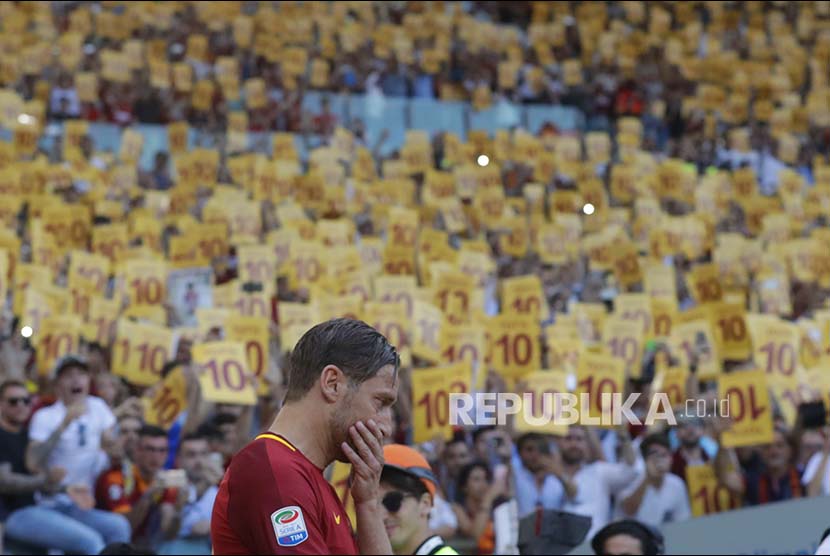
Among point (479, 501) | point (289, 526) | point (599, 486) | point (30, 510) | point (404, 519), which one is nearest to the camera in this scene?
point (289, 526)

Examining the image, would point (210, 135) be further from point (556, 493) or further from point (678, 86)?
point (556, 493)

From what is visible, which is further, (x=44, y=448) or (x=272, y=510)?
(x=44, y=448)

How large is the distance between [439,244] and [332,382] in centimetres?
777

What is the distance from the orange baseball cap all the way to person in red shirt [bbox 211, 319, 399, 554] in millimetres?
866

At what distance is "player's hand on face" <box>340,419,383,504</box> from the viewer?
7.63 feet

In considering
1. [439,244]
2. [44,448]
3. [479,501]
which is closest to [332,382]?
[479,501]

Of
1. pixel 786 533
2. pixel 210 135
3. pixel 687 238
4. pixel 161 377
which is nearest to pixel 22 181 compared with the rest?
pixel 210 135

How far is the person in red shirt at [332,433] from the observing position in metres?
2.26

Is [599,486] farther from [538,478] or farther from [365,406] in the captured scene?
[365,406]

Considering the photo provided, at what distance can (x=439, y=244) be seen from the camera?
10086 mm

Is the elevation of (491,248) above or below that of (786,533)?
above

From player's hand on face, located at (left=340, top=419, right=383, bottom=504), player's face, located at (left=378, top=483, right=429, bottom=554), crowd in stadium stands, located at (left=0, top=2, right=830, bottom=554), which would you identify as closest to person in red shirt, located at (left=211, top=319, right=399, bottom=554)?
player's hand on face, located at (left=340, top=419, right=383, bottom=504)

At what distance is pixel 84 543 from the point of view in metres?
5.80

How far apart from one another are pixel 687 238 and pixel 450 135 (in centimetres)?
281
